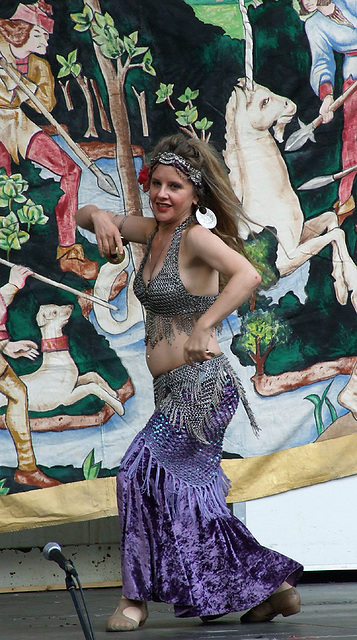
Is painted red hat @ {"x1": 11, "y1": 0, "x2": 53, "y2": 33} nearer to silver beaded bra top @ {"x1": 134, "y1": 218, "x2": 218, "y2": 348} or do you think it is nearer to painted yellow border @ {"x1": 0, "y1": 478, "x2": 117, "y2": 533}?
silver beaded bra top @ {"x1": 134, "y1": 218, "x2": 218, "y2": 348}

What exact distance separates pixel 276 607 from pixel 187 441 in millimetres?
632

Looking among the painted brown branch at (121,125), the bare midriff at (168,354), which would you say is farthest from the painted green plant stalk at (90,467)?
the bare midriff at (168,354)

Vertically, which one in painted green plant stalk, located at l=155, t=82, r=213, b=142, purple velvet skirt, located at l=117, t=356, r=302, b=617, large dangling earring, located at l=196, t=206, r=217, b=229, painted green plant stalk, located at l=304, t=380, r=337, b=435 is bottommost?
painted green plant stalk, located at l=304, t=380, r=337, b=435

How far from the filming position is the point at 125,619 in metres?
2.86

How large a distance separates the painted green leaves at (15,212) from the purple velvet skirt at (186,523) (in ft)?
5.49

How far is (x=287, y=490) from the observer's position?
175 inches

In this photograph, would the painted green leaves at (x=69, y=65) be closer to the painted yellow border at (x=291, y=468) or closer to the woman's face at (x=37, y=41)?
the woman's face at (x=37, y=41)

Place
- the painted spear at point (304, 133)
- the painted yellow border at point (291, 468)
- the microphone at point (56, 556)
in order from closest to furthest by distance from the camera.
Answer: the microphone at point (56, 556)
the painted yellow border at point (291, 468)
the painted spear at point (304, 133)

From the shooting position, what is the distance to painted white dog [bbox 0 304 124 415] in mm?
4371

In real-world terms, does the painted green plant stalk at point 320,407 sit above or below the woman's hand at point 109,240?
below

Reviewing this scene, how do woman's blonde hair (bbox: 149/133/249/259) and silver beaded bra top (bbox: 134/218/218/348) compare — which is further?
woman's blonde hair (bbox: 149/133/249/259)

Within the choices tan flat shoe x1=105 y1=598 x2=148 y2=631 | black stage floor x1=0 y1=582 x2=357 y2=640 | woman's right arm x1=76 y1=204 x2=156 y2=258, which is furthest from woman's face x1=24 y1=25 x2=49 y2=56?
tan flat shoe x1=105 y1=598 x2=148 y2=631

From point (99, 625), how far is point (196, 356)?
103 cm

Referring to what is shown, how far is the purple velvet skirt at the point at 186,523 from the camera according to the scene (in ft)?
9.55
